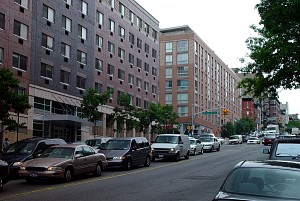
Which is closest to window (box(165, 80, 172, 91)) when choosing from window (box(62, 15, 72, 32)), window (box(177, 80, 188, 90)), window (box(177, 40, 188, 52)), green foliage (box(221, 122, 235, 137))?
window (box(177, 80, 188, 90))

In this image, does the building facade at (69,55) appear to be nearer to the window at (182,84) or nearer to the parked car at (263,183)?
the window at (182,84)

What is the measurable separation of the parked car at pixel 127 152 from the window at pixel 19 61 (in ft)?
55.0

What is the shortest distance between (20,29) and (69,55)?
7939 millimetres

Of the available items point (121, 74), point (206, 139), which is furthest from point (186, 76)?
point (206, 139)

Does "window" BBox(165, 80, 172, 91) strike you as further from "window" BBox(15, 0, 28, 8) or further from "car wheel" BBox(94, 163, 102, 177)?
→ "car wheel" BBox(94, 163, 102, 177)

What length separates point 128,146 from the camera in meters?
22.1

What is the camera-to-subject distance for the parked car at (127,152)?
20.8 metres

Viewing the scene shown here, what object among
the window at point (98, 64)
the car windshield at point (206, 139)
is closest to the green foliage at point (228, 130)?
the window at point (98, 64)

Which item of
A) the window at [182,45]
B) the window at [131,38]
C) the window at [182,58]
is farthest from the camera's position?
the window at [182,45]

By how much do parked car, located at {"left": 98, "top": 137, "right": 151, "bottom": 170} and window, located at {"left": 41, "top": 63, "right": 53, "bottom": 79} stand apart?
18.9m

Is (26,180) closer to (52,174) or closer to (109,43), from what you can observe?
(52,174)

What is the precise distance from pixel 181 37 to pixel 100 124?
161 feet

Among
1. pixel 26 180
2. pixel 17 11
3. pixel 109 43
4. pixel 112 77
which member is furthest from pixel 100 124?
pixel 26 180

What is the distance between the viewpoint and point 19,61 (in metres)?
36.5
